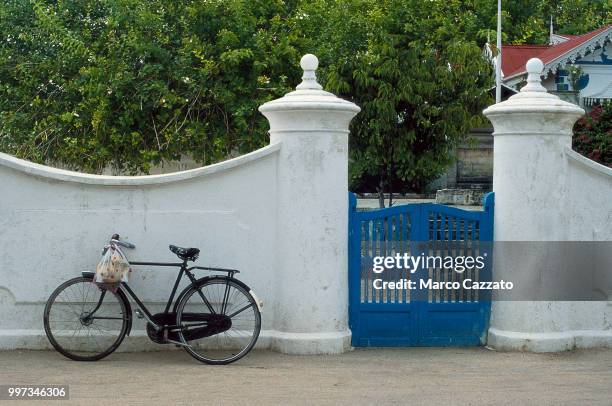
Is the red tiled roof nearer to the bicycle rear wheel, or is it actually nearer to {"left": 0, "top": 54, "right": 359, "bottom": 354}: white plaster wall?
{"left": 0, "top": 54, "right": 359, "bottom": 354}: white plaster wall

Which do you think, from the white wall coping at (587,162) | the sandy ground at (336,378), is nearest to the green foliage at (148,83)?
the white wall coping at (587,162)

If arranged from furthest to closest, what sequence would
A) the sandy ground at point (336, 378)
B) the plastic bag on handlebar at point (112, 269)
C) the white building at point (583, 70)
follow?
the white building at point (583, 70) → the plastic bag on handlebar at point (112, 269) → the sandy ground at point (336, 378)

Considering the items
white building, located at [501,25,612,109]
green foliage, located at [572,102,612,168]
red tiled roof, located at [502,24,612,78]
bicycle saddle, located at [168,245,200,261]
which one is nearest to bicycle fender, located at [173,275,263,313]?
bicycle saddle, located at [168,245,200,261]

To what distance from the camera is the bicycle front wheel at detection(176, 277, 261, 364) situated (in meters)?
8.05

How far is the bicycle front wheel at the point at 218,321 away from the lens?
26.4 ft

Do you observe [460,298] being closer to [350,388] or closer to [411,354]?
[411,354]

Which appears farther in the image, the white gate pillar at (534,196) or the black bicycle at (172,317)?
the white gate pillar at (534,196)

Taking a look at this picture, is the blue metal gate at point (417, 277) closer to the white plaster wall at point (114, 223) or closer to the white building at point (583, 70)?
the white plaster wall at point (114, 223)

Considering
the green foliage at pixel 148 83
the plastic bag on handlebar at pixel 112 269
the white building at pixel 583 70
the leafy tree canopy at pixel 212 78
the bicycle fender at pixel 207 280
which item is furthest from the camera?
the white building at pixel 583 70

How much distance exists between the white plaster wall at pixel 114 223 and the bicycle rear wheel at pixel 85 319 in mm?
216

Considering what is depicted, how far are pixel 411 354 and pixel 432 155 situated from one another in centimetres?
667

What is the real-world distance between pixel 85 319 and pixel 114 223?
91cm

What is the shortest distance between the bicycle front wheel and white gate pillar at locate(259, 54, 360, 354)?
0.35m

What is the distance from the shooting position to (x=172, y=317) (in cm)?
811
